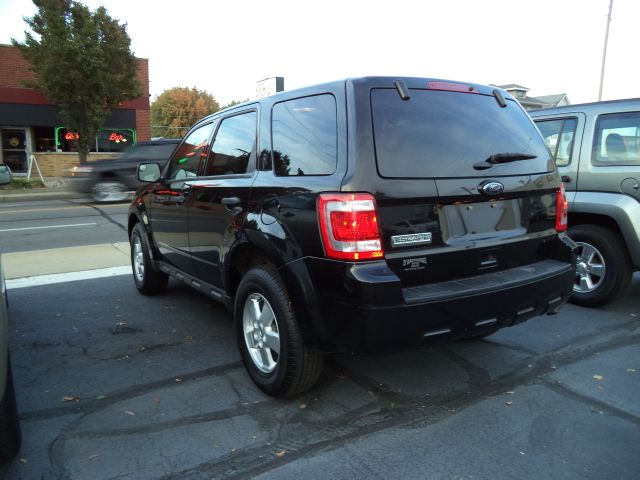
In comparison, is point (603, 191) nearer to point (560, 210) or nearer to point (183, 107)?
point (560, 210)

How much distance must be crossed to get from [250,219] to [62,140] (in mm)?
25033

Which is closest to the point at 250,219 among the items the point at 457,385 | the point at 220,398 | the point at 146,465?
the point at 220,398

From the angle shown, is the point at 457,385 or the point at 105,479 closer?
the point at 105,479

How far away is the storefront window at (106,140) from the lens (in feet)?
81.5

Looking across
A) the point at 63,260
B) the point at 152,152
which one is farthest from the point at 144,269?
the point at 152,152

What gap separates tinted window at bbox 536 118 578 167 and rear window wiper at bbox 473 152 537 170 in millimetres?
2127

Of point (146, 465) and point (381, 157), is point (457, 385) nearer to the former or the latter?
point (381, 157)

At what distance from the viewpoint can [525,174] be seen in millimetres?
3301

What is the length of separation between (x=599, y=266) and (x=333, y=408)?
128 inches

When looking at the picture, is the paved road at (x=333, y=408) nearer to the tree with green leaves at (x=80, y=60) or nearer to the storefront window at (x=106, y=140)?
the tree with green leaves at (x=80, y=60)

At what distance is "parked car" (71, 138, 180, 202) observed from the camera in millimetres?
15133

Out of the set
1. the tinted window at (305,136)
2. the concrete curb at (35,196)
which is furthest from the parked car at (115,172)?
the tinted window at (305,136)

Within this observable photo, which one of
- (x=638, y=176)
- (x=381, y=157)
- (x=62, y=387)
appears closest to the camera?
(x=381, y=157)

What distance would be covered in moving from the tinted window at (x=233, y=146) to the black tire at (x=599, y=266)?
3375mm
